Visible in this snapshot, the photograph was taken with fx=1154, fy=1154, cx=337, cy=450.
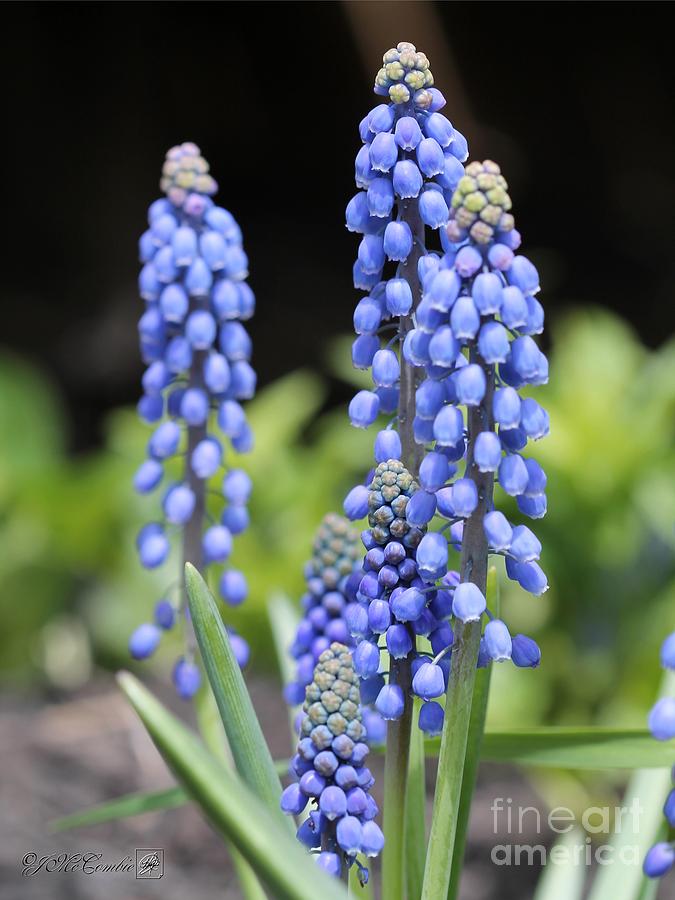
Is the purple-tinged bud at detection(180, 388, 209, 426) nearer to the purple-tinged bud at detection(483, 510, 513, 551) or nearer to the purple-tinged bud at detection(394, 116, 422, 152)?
the purple-tinged bud at detection(394, 116, 422, 152)

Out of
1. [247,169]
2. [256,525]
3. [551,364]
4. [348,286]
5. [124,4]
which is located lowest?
[256,525]

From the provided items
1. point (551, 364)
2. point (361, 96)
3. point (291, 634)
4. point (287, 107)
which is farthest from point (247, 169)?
point (291, 634)

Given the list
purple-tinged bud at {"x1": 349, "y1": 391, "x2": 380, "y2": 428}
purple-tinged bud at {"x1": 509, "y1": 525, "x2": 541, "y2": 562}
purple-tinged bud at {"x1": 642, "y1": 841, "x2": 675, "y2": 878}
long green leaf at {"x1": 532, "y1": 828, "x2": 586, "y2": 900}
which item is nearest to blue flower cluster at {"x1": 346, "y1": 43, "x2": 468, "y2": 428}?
purple-tinged bud at {"x1": 349, "y1": 391, "x2": 380, "y2": 428}

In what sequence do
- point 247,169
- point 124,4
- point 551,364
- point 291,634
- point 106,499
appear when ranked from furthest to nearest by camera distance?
point 247,169
point 124,4
point 551,364
point 106,499
point 291,634

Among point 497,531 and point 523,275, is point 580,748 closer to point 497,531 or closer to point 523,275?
point 497,531

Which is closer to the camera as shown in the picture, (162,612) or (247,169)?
(162,612)

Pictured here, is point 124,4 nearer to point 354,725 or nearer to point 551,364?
point 551,364

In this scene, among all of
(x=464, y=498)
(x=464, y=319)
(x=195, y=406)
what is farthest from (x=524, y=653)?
(x=195, y=406)
